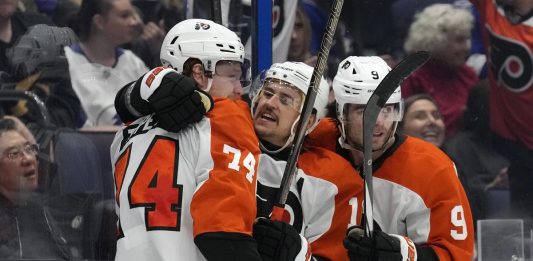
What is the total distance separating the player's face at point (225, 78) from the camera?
125 inches

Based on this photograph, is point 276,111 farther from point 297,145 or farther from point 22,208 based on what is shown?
point 22,208

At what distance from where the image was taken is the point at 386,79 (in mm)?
3203

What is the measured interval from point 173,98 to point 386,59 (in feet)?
5.33

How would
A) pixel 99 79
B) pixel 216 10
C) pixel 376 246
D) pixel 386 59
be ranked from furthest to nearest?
pixel 386 59, pixel 99 79, pixel 216 10, pixel 376 246

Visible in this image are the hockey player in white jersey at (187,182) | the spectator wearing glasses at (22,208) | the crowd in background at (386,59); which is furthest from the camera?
the crowd in background at (386,59)

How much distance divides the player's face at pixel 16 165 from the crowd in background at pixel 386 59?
0.01 meters

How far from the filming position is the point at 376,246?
10.2 ft

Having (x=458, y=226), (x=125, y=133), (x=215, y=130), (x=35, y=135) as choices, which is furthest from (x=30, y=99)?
(x=458, y=226)

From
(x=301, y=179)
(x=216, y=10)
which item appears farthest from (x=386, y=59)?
(x=301, y=179)

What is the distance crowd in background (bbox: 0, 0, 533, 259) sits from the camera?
4.06 metres

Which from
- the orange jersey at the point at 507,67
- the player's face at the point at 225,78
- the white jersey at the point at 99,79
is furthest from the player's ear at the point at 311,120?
the orange jersey at the point at 507,67

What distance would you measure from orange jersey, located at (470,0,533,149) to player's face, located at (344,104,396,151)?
136cm

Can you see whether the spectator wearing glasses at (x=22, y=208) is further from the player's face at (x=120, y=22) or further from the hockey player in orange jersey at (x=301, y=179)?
the hockey player in orange jersey at (x=301, y=179)

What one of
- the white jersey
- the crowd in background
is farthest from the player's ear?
the white jersey
